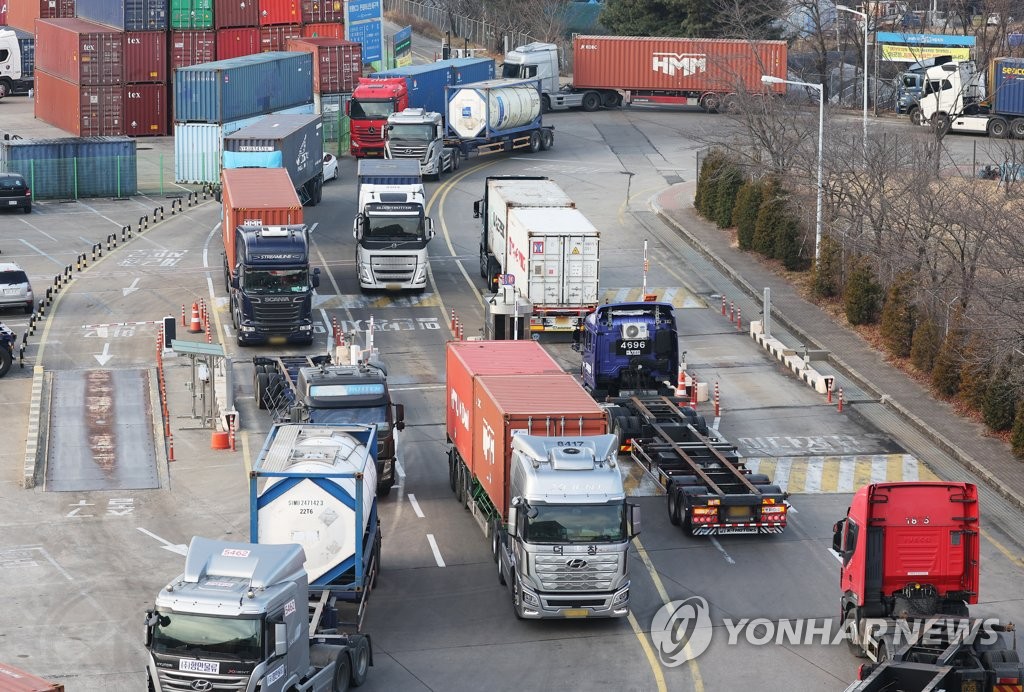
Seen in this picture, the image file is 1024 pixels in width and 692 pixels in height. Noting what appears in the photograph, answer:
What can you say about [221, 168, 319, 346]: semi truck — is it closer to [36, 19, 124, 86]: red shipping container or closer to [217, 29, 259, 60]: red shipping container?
[36, 19, 124, 86]: red shipping container

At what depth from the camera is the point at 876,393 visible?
45656 millimetres

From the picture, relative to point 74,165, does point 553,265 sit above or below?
below

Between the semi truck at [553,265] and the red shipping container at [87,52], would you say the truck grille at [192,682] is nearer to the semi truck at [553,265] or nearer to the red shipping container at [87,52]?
the semi truck at [553,265]

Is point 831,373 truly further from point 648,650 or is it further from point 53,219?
point 53,219

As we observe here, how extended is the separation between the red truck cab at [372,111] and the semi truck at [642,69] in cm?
1499

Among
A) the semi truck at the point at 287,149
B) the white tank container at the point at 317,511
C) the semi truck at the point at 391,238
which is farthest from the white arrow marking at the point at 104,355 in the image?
the white tank container at the point at 317,511

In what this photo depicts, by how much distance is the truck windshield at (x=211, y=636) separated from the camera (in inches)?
906

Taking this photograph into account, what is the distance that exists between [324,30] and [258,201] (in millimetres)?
42160

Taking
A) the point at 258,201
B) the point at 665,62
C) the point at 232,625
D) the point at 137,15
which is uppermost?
the point at 137,15

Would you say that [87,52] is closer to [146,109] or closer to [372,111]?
[146,109]

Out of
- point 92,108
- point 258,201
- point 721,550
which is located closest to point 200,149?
point 92,108

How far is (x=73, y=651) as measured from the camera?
93.1 feet

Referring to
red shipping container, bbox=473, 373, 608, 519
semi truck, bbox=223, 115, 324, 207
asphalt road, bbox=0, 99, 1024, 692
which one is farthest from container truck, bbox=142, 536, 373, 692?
semi truck, bbox=223, 115, 324, 207

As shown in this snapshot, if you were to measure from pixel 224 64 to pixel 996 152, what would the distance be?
36.9m
